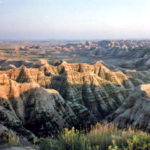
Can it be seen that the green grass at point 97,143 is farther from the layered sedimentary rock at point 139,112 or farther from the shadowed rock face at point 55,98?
the layered sedimentary rock at point 139,112

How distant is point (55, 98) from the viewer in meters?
27.5

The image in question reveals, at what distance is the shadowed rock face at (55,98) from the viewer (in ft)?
74.4

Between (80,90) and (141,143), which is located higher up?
(141,143)

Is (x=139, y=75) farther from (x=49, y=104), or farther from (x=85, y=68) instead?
(x=49, y=104)

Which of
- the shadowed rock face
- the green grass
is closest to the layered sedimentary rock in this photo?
the shadowed rock face

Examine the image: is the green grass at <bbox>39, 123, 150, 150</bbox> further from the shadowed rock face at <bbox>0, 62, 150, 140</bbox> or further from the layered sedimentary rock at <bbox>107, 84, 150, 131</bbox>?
the layered sedimentary rock at <bbox>107, 84, 150, 131</bbox>

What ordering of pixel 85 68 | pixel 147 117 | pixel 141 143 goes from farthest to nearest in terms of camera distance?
pixel 85 68
pixel 147 117
pixel 141 143

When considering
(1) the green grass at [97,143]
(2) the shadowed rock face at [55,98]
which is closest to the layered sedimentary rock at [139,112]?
(2) the shadowed rock face at [55,98]

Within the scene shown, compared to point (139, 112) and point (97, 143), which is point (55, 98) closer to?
point (139, 112)

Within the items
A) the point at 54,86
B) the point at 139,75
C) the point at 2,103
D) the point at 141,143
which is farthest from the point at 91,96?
the point at 141,143

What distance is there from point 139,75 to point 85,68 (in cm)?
1704

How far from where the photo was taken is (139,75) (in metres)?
56.1

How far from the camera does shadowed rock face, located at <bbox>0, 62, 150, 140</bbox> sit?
22688mm

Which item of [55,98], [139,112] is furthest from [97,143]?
[55,98]
